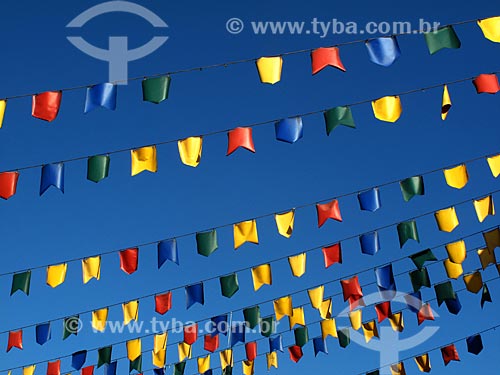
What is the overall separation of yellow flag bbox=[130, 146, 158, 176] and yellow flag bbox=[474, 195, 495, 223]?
3172 mm

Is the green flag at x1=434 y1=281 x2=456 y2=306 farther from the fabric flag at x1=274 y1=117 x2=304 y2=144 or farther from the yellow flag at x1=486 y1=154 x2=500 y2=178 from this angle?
the fabric flag at x1=274 y1=117 x2=304 y2=144

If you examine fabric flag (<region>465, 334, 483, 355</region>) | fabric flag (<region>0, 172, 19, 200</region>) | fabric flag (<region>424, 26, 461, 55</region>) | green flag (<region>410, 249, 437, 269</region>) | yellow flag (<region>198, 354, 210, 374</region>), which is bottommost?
fabric flag (<region>465, 334, 483, 355</region>)

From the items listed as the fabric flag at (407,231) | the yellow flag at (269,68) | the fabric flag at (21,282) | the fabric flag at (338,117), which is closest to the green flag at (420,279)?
the fabric flag at (407,231)

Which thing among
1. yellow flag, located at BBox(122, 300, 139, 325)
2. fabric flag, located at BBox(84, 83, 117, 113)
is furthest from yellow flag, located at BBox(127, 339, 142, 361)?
fabric flag, located at BBox(84, 83, 117, 113)

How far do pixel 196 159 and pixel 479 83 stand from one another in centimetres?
244

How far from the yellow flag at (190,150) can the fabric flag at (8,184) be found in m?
1.48

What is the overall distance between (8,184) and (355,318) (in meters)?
4.39

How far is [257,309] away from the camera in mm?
8602

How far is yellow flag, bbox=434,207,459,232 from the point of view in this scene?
746 cm

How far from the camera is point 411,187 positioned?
7.16 meters

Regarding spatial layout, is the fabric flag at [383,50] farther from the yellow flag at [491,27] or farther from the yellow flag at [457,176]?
the yellow flag at [457,176]

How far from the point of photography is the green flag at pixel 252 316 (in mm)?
8531

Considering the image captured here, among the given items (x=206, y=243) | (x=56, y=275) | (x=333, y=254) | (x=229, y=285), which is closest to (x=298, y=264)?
(x=333, y=254)

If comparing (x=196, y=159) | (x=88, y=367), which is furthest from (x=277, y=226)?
(x=88, y=367)
